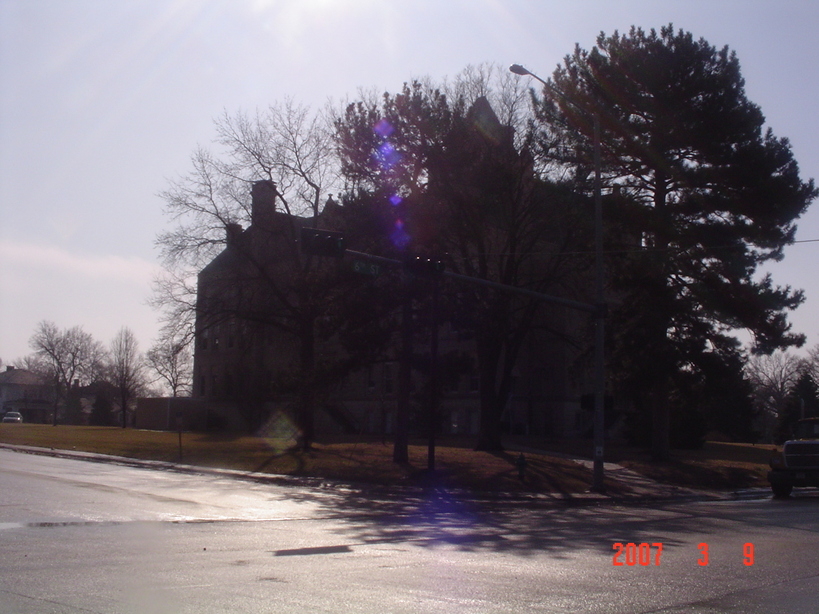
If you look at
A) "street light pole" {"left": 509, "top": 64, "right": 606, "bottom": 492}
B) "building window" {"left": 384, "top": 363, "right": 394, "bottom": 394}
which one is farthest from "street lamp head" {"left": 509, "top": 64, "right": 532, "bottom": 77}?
"building window" {"left": 384, "top": 363, "right": 394, "bottom": 394}

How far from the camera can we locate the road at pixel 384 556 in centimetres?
775

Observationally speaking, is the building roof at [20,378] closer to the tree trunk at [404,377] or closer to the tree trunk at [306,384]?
the tree trunk at [306,384]

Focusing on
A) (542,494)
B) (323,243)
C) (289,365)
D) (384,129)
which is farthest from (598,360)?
(289,365)

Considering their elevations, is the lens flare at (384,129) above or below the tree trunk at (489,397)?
above

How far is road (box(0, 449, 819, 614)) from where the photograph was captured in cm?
775

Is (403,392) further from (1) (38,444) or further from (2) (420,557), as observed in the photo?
A: (1) (38,444)

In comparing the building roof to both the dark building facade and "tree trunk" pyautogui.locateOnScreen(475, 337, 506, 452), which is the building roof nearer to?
the dark building facade

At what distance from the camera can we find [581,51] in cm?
3350

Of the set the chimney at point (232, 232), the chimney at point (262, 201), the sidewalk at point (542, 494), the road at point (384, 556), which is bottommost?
the sidewalk at point (542, 494)

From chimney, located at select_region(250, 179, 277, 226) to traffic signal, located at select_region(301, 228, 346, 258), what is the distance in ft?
70.2

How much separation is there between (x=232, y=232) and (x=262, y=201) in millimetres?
2567

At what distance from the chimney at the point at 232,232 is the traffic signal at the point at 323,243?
836 inches
